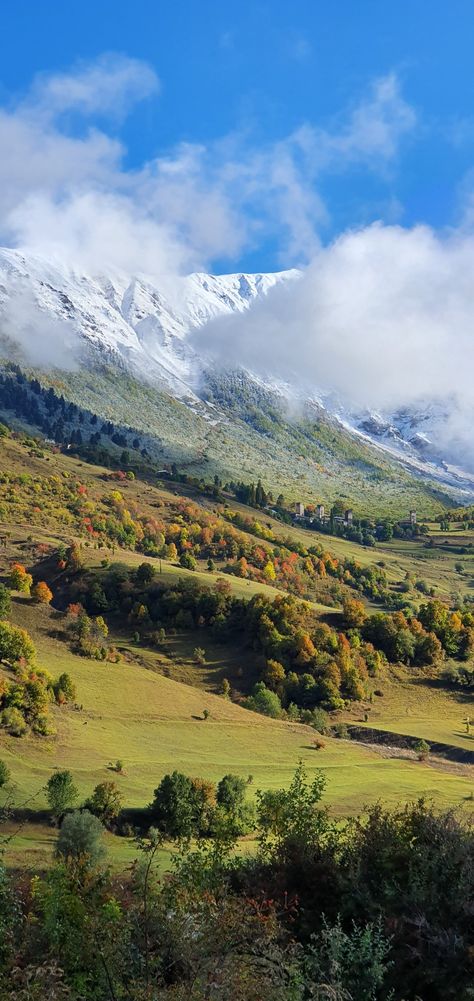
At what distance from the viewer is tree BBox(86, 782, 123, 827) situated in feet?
157

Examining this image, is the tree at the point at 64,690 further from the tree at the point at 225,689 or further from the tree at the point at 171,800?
the tree at the point at 225,689

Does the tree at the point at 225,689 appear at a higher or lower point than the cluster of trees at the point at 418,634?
lower

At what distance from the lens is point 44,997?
14.0 metres

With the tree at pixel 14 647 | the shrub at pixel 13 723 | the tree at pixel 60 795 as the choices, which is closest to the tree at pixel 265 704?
the tree at pixel 14 647

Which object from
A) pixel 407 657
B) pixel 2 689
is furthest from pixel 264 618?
pixel 2 689

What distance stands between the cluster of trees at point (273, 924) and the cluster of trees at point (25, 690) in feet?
117

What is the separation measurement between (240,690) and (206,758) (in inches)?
1353

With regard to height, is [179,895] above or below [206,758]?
above

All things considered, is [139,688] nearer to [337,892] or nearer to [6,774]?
[6,774]

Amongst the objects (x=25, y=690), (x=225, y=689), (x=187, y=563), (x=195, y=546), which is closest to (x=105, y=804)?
(x=25, y=690)

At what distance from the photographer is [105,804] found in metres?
48.4

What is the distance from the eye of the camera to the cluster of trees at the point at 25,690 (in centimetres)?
6264

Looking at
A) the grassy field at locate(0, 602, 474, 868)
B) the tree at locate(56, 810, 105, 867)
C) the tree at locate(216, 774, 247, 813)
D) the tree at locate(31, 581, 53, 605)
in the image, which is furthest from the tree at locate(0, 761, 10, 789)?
the tree at locate(31, 581, 53, 605)

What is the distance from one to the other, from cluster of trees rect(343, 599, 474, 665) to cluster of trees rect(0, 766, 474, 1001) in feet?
288
